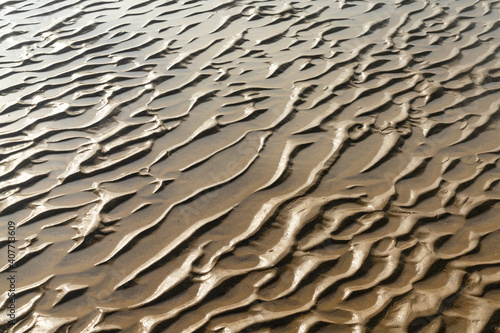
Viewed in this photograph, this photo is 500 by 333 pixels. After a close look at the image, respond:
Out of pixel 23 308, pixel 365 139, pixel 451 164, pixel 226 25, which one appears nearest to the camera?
pixel 23 308

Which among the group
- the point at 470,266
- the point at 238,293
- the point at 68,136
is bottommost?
the point at 470,266

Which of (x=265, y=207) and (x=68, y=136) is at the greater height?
(x=68, y=136)

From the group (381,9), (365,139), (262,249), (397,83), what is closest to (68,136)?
(262,249)

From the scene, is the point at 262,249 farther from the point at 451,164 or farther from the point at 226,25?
the point at 226,25

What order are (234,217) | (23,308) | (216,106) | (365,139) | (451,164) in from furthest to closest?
(216,106)
(365,139)
(451,164)
(234,217)
(23,308)

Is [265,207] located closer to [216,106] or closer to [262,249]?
[262,249]

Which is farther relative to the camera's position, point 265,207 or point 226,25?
point 226,25
